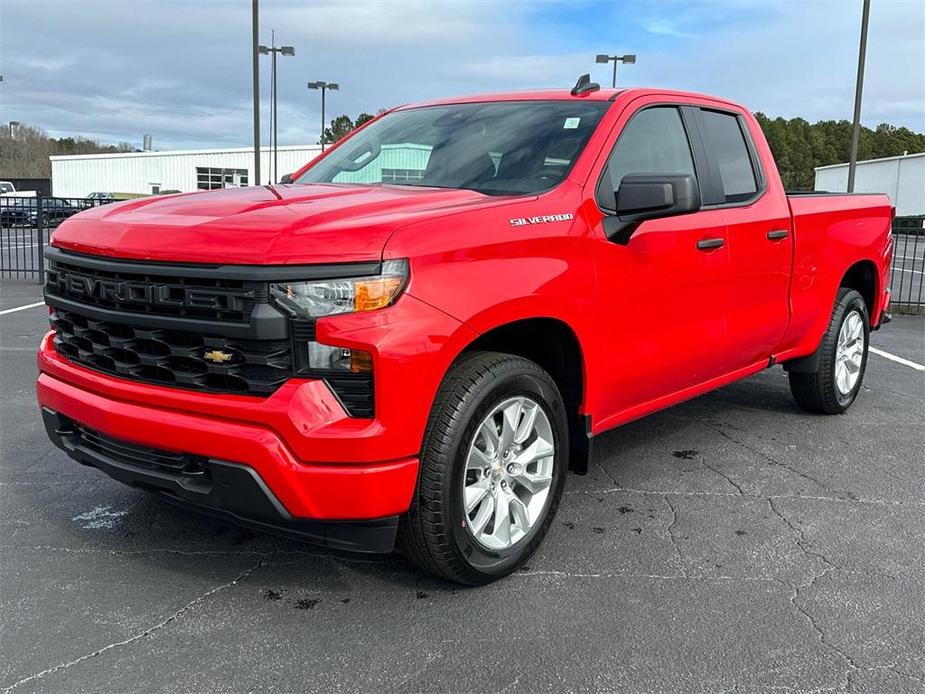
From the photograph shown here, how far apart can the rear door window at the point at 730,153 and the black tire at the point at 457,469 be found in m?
1.97

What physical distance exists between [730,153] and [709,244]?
882 mm

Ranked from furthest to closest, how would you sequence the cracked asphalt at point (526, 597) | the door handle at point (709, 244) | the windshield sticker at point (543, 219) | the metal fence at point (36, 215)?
the metal fence at point (36, 215), the door handle at point (709, 244), the windshield sticker at point (543, 219), the cracked asphalt at point (526, 597)

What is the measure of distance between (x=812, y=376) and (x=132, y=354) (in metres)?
4.40

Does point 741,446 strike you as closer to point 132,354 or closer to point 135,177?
point 132,354

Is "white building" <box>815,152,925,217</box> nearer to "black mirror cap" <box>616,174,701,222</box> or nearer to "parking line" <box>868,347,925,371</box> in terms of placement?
"parking line" <box>868,347,925,371</box>

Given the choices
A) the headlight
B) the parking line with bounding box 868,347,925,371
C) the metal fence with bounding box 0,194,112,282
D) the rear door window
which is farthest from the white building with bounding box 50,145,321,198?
the headlight

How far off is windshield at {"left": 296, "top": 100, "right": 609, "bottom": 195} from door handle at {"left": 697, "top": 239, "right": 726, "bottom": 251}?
31.5 inches

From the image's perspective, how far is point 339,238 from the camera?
2693mm

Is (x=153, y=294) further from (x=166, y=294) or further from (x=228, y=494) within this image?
(x=228, y=494)

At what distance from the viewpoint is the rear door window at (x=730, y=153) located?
4.55m

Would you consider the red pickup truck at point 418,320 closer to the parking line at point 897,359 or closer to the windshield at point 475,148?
the windshield at point 475,148

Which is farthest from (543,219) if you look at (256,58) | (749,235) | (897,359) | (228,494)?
(256,58)

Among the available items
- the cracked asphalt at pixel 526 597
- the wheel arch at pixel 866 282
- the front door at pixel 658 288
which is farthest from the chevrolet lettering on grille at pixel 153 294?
the wheel arch at pixel 866 282

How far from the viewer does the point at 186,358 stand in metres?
2.82
